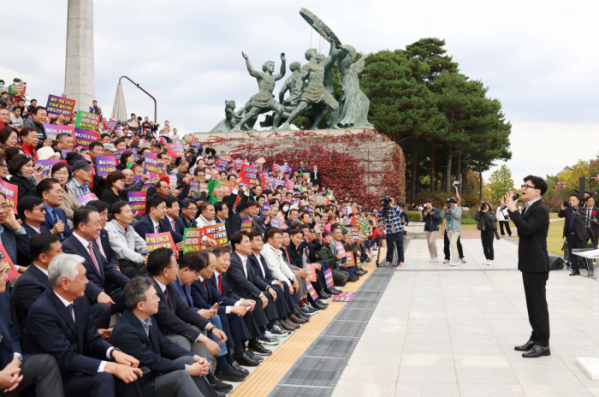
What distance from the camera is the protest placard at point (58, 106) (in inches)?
328

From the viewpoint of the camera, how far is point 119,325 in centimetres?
354

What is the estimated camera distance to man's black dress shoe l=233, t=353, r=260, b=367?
5.26 m

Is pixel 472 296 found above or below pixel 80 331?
below

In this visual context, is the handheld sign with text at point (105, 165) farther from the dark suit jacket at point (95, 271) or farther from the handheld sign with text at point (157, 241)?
the dark suit jacket at point (95, 271)

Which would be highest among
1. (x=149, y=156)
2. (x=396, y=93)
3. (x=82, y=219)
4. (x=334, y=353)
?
(x=396, y=93)

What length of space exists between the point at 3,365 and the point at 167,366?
1.05 m

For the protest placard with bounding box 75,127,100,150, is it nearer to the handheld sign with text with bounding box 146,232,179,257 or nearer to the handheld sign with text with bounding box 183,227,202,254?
the handheld sign with text with bounding box 183,227,202,254

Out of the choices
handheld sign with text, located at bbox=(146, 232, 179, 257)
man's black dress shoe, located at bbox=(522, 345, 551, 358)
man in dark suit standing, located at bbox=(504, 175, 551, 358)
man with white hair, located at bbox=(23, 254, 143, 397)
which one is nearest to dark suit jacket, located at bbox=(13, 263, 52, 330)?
man with white hair, located at bbox=(23, 254, 143, 397)

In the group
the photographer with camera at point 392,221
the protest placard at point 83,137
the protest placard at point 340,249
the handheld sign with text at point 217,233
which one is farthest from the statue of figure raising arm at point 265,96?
the handheld sign with text at point 217,233

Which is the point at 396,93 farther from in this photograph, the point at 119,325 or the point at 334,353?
the point at 119,325

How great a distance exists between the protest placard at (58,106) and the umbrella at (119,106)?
34.1 ft

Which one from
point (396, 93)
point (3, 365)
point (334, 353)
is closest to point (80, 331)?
point (3, 365)

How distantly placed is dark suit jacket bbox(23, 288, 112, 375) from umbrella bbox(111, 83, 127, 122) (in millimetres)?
16479

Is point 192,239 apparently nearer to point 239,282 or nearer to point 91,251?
point 239,282
